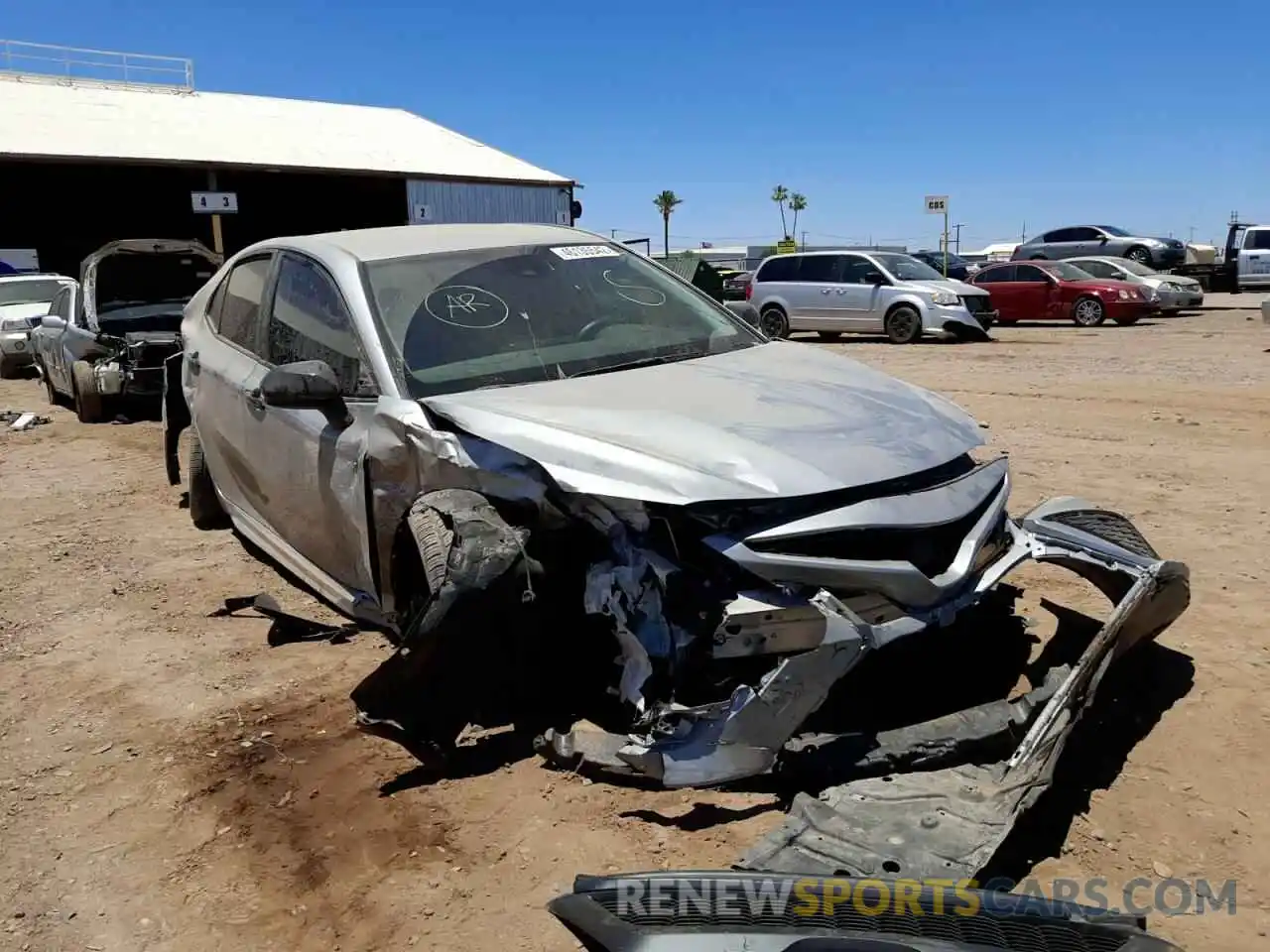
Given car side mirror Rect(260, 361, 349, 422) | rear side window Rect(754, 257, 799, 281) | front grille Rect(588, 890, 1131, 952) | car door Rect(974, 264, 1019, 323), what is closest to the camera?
front grille Rect(588, 890, 1131, 952)

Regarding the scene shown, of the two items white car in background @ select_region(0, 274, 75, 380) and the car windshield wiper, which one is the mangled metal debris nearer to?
white car in background @ select_region(0, 274, 75, 380)

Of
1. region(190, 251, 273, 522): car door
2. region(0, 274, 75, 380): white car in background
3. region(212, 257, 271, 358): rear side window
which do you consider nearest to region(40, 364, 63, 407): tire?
region(0, 274, 75, 380): white car in background

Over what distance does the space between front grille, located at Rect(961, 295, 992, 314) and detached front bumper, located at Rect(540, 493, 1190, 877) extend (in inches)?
621

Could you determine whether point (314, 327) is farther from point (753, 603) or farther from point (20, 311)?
point (20, 311)

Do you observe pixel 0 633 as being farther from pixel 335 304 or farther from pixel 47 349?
pixel 47 349

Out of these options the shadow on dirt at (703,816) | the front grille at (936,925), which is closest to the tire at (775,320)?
the shadow on dirt at (703,816)

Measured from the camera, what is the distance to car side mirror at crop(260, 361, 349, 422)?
11.9 feet

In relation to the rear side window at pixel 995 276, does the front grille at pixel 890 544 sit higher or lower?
lower

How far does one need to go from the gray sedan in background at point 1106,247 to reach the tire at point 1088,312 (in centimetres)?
796

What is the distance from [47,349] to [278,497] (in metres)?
9.38

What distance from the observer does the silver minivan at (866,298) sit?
57.6ft

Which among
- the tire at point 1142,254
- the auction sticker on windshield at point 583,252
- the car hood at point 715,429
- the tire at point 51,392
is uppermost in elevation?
the tire at point 1142,254

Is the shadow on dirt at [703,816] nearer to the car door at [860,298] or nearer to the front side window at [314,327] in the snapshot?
the front side window at [314,327]

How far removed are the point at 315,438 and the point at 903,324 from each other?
1518cm
